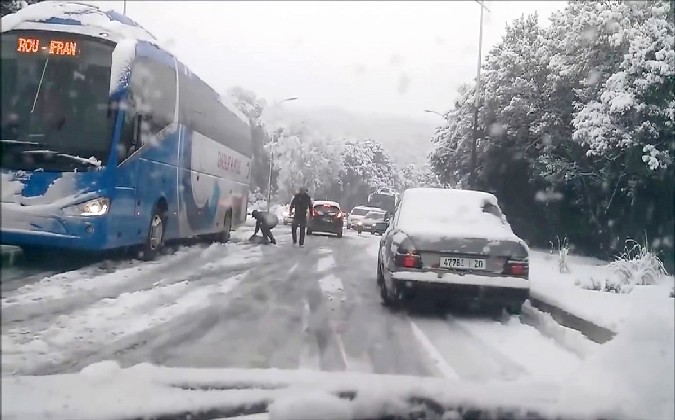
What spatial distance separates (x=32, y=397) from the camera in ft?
8.96

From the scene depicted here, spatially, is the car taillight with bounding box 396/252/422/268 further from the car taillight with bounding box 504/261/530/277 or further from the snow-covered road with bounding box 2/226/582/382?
the car taillight with bounding box 504/261/530/277

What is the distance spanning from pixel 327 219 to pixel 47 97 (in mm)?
26452

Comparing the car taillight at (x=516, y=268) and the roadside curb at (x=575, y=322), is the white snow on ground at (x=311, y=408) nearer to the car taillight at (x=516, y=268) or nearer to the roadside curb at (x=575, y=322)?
the roadside curb at (x=575, y=322)

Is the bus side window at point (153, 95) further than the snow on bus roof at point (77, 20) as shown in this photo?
Yes

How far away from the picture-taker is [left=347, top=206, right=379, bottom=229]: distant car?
119 ft

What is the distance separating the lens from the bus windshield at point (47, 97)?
1.89 metres

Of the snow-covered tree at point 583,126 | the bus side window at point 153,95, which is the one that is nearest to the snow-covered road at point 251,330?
the bus side window at point 153,95

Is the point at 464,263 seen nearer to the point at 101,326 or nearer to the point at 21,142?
the point at 101,326

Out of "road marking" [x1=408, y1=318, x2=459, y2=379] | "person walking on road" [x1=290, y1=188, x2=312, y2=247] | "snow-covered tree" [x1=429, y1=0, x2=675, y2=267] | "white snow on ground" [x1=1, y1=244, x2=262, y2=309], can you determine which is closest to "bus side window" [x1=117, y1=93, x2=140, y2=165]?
"white snow on ground" [x1=1, y1=244, x2=262, y2=309]

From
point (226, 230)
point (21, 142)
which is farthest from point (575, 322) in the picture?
point (226, 230)

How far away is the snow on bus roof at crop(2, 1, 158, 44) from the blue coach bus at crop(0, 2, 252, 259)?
0.6 inches

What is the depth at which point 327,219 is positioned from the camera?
28.9 meters

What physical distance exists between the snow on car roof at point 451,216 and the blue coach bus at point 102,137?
3.32 metres

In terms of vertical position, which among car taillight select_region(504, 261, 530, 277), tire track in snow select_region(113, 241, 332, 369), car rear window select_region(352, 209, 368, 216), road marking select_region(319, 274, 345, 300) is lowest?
tire track in snow select_region(113, 241, 332, 369)
